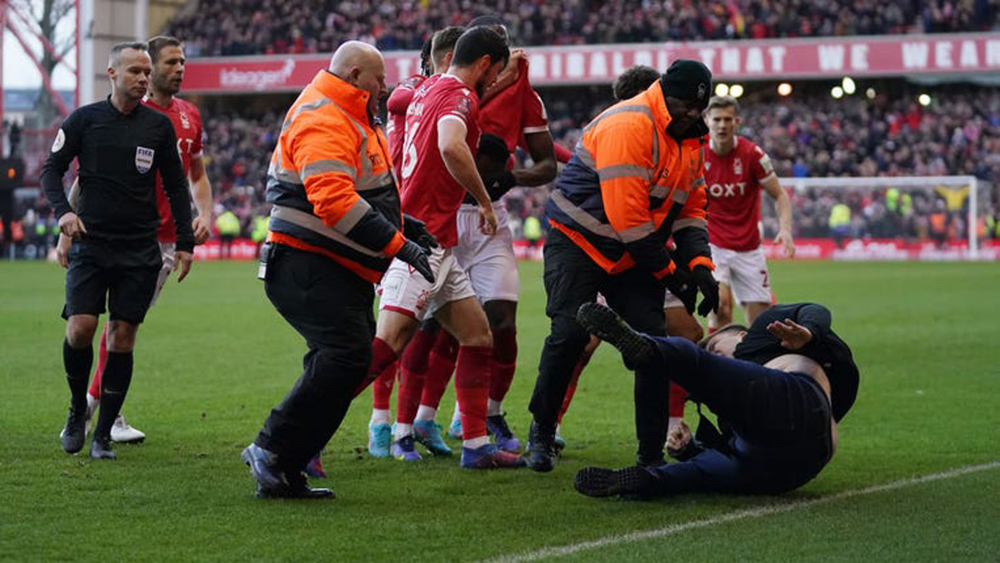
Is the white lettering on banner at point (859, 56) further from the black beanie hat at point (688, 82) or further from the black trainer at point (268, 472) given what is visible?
the black trainer at point (268, 472)

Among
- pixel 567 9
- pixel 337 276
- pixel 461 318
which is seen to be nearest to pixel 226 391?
pixel 461 318

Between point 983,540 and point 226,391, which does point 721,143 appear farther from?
point 983,540

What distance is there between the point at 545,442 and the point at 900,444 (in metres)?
2.33

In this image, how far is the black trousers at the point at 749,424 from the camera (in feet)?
20.2

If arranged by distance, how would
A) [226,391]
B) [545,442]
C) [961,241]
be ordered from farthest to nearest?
[961,241] → [226,391] → [545,442]

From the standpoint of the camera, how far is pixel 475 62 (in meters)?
7.47

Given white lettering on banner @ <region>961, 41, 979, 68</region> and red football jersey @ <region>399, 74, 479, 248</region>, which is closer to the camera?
red football jersey @ <region>399, 74, 479, 248</region>

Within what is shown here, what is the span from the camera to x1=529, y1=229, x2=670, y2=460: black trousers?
722 centimetres

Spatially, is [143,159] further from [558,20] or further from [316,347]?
[558,20]

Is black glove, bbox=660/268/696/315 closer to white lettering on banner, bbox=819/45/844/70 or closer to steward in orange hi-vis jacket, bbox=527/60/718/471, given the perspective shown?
steward in orange hi-vis jacket, bbox=527/60/718/471

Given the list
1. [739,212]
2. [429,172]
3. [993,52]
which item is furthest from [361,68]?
[993,52]

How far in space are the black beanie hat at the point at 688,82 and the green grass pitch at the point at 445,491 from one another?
1.91 meters

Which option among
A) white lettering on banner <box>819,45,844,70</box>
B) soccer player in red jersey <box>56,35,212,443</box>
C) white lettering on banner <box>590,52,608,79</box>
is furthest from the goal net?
soccer player in red jersey <box>56,35,212,443</box>

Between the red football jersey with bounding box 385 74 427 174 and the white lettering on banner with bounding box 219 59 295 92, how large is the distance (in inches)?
1605
